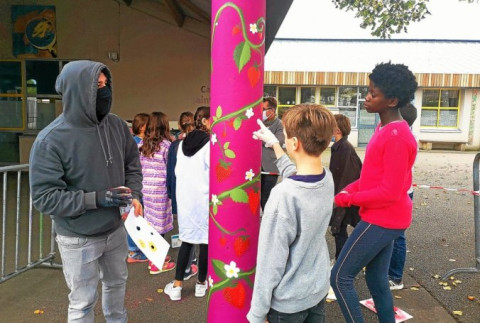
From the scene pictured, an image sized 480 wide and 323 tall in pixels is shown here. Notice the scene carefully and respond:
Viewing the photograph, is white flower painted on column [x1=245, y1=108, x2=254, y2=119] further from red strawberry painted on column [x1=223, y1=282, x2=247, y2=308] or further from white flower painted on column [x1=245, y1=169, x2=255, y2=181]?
red strawberry painted on column [x1=223, y1=282, x2=247, y2=308]

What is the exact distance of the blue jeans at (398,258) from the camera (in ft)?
12.3

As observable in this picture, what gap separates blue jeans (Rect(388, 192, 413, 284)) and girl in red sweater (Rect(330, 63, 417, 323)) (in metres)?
1.18

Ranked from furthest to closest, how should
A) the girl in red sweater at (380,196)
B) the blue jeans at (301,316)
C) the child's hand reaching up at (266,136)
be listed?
the girl in red sweater at (380,196) → the child's hand reaching up at (266,136) → the blue jeans at (301,316)

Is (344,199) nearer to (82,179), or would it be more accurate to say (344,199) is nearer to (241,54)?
(241,54)

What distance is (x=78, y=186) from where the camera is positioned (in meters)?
2.28

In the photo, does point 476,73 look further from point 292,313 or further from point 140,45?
point 292,313

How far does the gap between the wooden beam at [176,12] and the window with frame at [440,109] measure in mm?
14295

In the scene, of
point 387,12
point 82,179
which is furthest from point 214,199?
point 387,12

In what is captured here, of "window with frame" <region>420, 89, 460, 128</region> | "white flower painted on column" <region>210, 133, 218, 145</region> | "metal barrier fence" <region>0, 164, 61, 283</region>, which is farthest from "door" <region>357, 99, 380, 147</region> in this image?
"white flower painted on column" <region>210, 133, 218, 145</region>

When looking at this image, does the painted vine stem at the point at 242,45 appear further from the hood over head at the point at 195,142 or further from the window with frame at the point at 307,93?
the window with frame at the point at 307,93

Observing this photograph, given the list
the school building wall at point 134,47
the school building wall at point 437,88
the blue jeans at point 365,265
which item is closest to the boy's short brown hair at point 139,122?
the blue jeans at point 365,265

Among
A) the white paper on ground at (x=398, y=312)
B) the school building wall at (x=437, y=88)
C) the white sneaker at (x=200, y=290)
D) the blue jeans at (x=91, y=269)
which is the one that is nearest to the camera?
the blue jeans at (x=91, y=269)

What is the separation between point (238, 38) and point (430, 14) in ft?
27.9

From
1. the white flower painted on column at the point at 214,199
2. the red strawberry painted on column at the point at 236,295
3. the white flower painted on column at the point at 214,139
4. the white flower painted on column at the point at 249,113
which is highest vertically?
the white flower painted on column at the point at 249,113
